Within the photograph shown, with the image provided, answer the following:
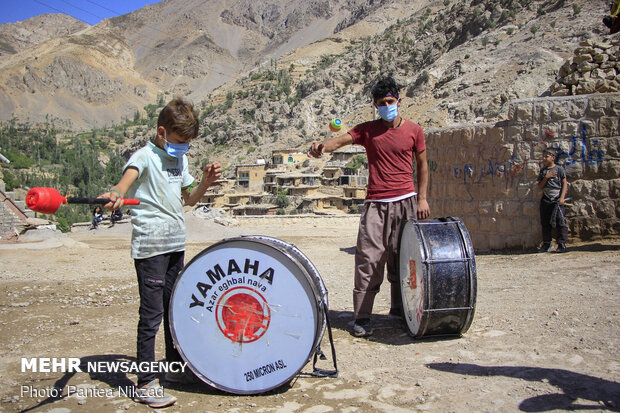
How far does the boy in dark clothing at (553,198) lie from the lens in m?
7.02

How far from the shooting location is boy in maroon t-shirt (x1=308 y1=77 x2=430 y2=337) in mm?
4371

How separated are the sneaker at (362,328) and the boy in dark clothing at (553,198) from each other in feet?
13.2

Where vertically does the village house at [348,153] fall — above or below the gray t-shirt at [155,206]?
above

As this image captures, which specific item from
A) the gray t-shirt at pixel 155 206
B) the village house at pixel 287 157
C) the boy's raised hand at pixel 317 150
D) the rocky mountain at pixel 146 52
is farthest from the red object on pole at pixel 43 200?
the rocky mountain at pixel 146 52

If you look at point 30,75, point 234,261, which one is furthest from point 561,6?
point 30,75

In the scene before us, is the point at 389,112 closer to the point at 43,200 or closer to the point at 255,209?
the point at 43,200

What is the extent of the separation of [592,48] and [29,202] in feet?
30.6

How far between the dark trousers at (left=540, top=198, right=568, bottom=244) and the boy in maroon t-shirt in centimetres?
346

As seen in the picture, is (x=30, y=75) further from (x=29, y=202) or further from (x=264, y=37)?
(x=29, y=202)

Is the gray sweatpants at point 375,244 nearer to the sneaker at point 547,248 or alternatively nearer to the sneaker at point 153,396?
the sneaker at point 153,396

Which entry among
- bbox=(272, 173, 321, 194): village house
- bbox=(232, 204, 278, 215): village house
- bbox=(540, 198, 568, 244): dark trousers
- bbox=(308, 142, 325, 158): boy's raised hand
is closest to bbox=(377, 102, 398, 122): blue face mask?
bbox=(308, 142, 325, 158): boy's raised hand

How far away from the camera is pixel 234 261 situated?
10.4ft

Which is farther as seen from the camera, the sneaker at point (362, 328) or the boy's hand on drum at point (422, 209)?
the boy's hand on drum at point (422, 209)

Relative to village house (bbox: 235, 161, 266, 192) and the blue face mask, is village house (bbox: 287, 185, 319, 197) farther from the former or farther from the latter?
the blue face mask
